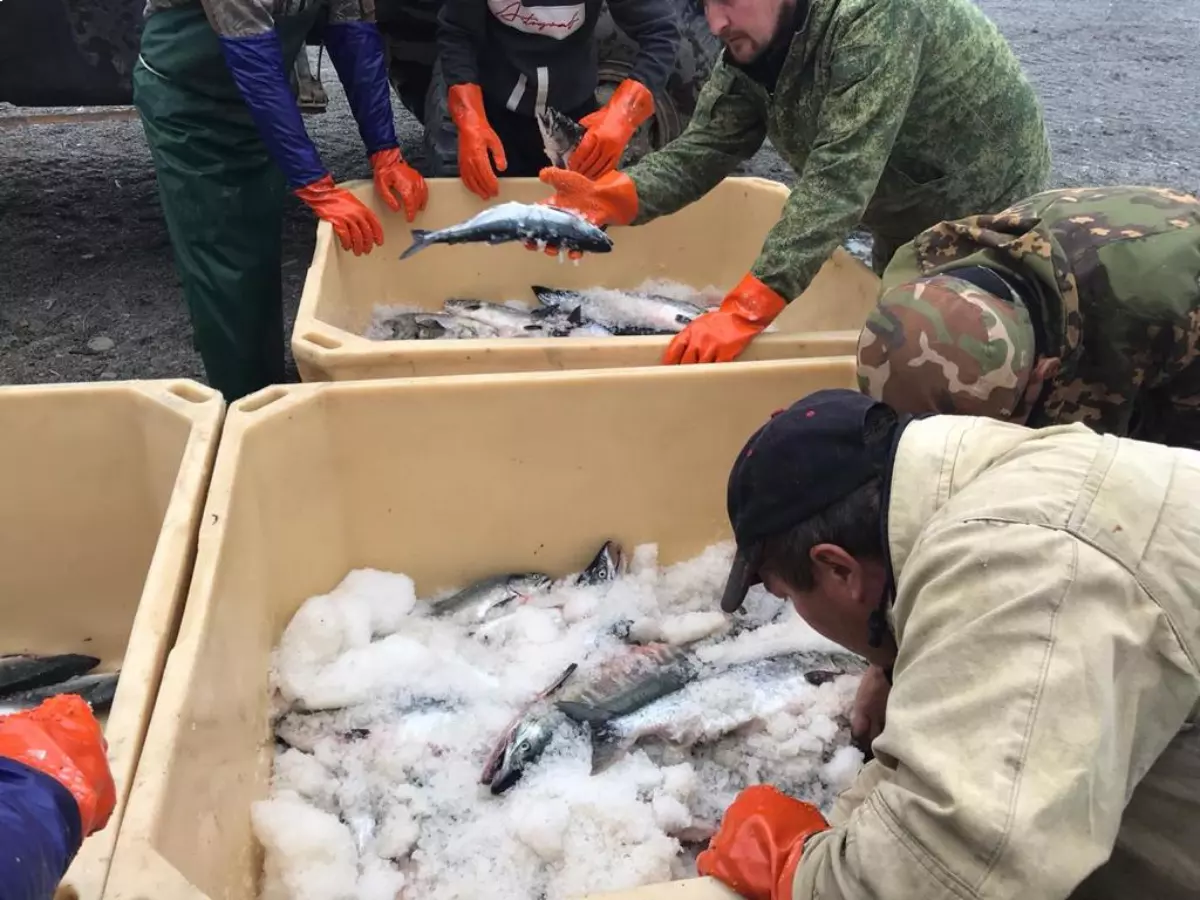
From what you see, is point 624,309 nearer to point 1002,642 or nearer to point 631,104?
point 631,104

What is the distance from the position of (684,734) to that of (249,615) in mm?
936

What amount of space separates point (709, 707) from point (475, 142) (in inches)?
92.2

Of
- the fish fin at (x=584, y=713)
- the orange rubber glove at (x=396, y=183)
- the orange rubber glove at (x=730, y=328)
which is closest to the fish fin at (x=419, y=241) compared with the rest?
the orange rubber glove at (x=396, y=183)

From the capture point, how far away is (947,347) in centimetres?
177

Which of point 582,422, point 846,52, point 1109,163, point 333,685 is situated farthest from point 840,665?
point 1109,163

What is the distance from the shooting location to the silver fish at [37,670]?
7.54ft

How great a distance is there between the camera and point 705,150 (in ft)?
10.4

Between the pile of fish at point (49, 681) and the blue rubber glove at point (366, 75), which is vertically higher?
the blue rubber glove at point (366, 75)

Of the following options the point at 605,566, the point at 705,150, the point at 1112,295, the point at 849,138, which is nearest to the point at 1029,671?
the point at 1112,295

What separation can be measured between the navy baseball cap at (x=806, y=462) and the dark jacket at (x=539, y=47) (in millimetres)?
2772

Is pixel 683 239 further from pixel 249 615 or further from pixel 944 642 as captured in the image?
pixel 944 642

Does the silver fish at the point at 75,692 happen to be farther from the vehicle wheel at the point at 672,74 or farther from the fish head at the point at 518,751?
the vehicle wheel at the point at 672,74

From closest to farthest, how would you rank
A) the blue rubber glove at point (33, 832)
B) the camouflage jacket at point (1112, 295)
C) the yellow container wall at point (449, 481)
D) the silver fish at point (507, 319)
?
the blue rubber glove at point (33, 832) → the camouflage jacket at point (1112, 295) → the yellow container wall at point (449, 481) → the silver fish at point (507, 319)

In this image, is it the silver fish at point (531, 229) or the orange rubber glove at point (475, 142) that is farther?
the orange rubber glove at point (475, 142)
